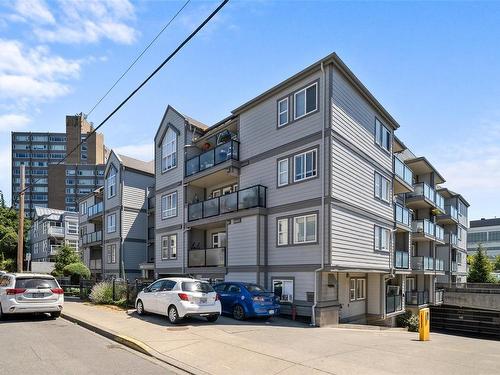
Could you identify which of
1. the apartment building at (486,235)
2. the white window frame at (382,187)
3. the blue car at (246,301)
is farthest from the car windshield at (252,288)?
the apartment building at (486,235)

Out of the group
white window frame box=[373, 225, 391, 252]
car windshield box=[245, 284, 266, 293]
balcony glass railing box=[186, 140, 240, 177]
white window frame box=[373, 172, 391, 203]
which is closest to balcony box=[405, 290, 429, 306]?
white window frame box=[373, 225, 391, 252]

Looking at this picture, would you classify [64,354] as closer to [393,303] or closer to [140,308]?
[140,308]

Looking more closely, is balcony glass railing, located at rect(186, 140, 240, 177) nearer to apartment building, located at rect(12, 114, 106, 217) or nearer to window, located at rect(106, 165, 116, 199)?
window, located at rect(106, 165, 116, 199)

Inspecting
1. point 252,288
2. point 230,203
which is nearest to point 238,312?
point 252,288

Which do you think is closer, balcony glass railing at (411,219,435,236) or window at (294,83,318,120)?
window at (294,83,318,120)

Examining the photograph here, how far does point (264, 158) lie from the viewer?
2164 cm

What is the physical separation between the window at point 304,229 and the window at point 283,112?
4609 mm

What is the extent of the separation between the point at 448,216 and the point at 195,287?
34.0 meters

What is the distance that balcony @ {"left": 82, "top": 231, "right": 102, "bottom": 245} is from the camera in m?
40.9

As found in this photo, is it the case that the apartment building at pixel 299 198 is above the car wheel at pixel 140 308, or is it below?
above

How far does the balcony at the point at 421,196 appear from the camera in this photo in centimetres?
3334

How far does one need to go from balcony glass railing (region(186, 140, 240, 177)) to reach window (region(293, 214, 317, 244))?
5637 mm

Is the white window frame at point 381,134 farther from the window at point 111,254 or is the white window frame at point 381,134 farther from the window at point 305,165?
the window at point 111,254

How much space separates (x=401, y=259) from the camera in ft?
87.9
